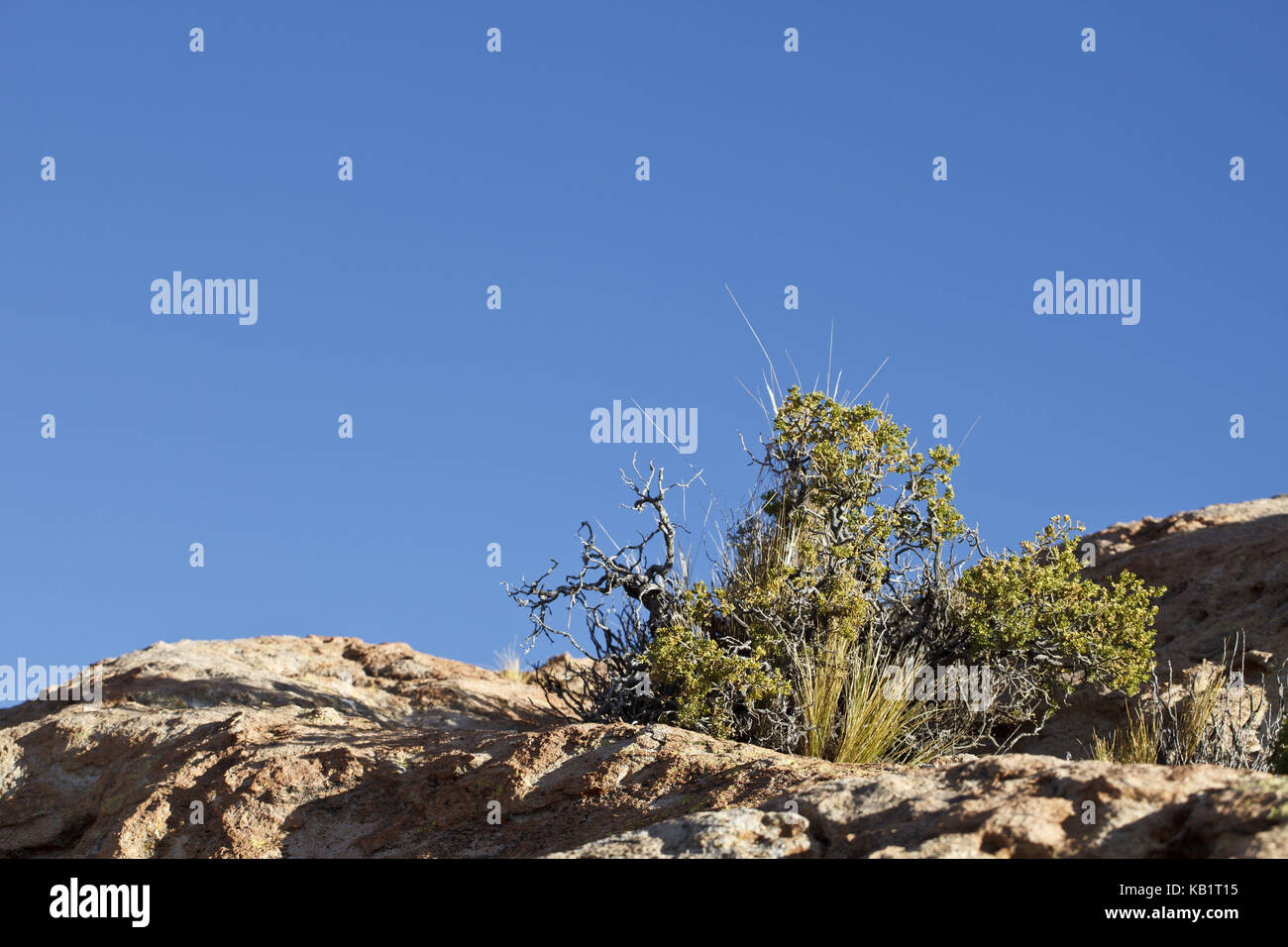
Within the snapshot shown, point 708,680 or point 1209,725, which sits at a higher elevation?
point 708,680

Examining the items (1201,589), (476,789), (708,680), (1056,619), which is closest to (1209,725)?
(1056,619)

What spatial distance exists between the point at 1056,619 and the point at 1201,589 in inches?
116

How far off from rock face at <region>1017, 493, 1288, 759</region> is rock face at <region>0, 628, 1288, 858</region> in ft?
11.4

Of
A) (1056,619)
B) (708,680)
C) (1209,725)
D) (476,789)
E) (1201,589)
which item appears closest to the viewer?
(476,789)

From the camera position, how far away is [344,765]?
6883 mm

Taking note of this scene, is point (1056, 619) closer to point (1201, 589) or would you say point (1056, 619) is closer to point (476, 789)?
point (1201, 589)

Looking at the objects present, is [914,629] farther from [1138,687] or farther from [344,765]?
[344,765]

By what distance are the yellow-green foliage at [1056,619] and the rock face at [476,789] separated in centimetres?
242

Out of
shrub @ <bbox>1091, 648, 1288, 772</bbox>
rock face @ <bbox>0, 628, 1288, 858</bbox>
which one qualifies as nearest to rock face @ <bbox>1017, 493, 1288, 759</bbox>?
shrub @ <bbox>1091, 648, 1288, 772</bbox>

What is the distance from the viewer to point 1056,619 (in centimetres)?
876
